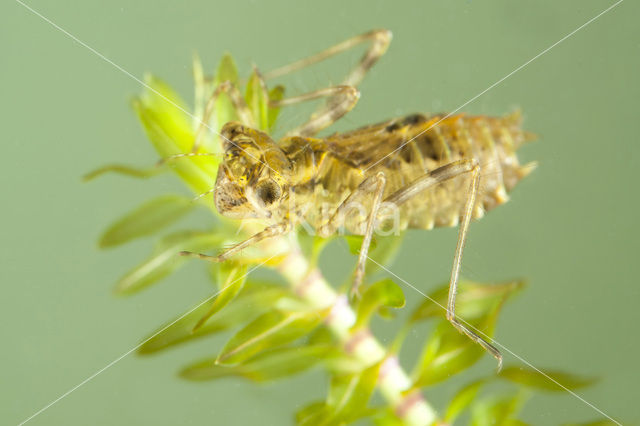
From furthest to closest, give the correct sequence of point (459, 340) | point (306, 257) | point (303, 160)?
point (303, 160), point (306, 257), point (459, 340)

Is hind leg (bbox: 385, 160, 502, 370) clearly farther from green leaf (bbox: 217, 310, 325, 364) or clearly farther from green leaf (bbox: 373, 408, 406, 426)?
green leaf (bbox: 217, 310, 325, 364)

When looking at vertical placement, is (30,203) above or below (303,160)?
above

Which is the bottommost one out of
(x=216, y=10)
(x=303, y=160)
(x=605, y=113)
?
(x=605, y=113)

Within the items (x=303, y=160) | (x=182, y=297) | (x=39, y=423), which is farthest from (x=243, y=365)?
(x=39, y=423)

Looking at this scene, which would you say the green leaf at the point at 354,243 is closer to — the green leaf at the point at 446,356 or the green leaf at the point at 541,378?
the green leaf at the point at 446,356

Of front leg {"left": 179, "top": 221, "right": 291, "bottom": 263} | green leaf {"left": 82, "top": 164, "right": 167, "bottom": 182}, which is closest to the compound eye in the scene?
front leg {"left": 179, "top": 221, "right": 291, "bottom": 263}

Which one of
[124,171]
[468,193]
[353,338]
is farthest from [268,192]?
[468,193]

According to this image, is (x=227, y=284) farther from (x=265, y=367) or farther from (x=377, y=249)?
(x=377, y=249)

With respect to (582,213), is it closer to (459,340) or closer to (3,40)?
(459,340)
